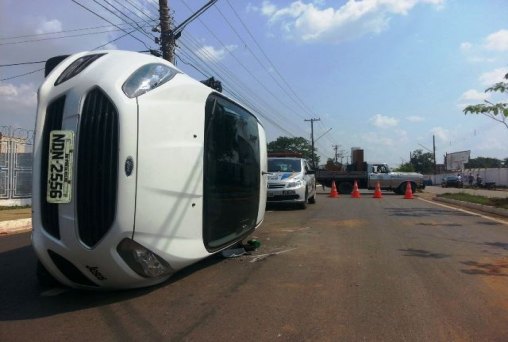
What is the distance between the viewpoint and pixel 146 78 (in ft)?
→ 16.0

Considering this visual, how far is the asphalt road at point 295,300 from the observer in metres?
4.20

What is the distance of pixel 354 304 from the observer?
4984 millimetres

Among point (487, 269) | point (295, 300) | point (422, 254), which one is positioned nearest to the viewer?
point (295, 300)

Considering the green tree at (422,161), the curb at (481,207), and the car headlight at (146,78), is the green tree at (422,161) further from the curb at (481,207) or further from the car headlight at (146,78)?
the car headlight at (146,78)

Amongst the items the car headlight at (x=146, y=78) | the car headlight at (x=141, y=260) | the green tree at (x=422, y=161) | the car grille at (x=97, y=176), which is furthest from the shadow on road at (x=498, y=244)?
the green tree at (x=422, y=161)

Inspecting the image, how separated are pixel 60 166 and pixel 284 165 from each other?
12266 mm

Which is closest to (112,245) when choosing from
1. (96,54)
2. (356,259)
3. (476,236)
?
(96,54)

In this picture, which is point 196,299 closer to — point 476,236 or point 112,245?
point 112,245

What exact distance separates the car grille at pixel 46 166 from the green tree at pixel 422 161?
120 metres

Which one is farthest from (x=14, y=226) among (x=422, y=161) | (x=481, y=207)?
(x=422, y=161)

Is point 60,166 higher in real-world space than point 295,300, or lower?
higher

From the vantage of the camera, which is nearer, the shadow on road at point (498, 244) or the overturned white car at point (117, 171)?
the overturned white car at point (117, 171)

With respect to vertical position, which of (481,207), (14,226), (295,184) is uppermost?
(295,184)

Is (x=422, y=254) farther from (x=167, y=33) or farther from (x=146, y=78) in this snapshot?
(x=167, y=33)
